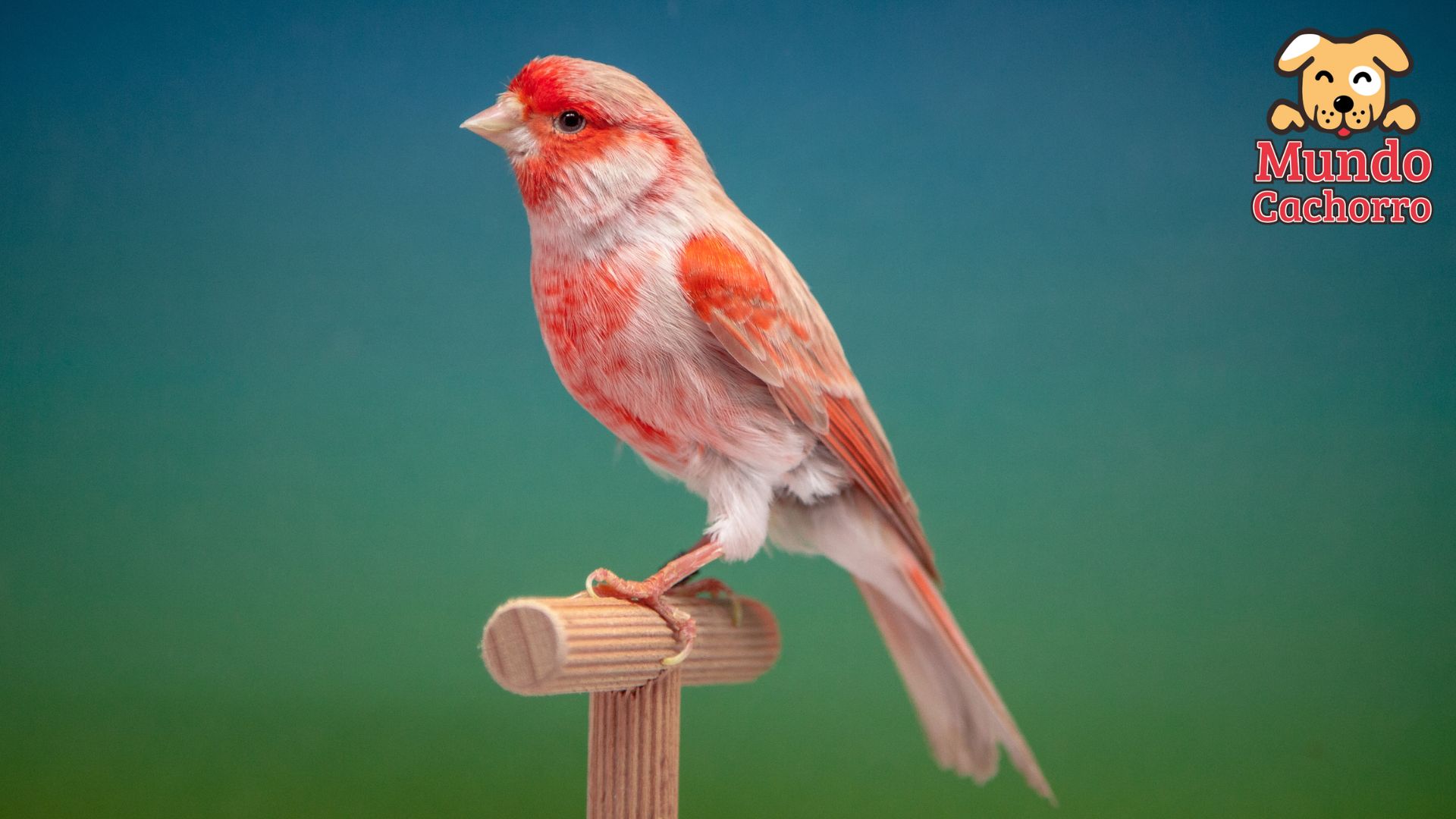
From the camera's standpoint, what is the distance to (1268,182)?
2.80 meters

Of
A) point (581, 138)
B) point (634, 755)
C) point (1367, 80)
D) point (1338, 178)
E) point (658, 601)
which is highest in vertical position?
point (1367, 80)

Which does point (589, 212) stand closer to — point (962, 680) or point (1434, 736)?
point (962, 680)

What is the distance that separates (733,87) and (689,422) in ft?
4.12

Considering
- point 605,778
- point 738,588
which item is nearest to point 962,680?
point 605,778

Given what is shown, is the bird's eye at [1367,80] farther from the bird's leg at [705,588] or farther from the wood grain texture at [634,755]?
the wood grain texture at [634,755]

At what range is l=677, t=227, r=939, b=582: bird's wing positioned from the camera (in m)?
1.84

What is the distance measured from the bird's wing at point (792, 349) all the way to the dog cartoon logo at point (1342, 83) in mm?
1417

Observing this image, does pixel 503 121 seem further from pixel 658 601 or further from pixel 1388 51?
A: pixel 1388 51

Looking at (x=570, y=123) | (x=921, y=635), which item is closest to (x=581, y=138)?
(x=570, y=123)

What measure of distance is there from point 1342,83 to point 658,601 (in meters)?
2.07

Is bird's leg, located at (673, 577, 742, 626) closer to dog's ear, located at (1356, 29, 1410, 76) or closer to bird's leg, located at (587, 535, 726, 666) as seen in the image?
bird's leg, located at (587, 535, 726, 666)

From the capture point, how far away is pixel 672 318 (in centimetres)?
183

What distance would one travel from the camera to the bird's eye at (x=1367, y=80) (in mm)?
2715

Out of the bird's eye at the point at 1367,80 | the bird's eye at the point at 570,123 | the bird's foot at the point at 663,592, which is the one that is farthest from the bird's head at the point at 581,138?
the bird's eye at the point at 1367,80
